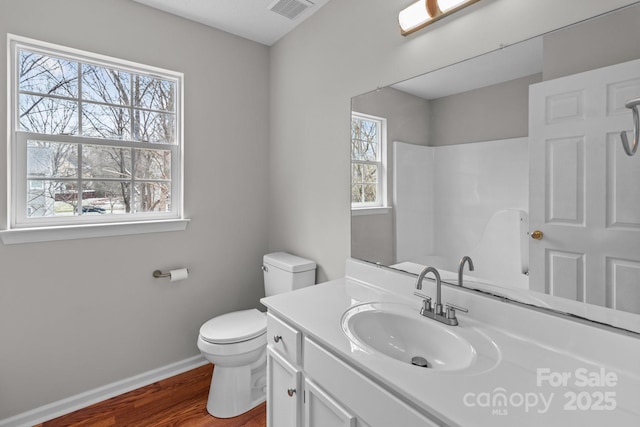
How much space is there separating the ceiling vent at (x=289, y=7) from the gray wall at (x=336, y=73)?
10 centimetres

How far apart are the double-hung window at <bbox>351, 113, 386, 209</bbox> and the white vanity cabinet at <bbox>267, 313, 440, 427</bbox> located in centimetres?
77

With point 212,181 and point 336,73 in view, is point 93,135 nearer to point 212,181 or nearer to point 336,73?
point 212,181

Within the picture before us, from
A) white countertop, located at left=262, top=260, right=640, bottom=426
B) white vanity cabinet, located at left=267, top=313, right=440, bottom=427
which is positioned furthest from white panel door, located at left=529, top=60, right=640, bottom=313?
white vanity cabinet, located at left=267, top=313, right=440, bottom=427

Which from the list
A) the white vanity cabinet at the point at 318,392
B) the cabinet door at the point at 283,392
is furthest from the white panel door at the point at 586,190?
the cabinet door at the point at 283,392

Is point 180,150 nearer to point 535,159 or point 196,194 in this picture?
point 196,194

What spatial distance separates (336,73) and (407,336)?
1.48 meters

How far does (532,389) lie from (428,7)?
4.62ft

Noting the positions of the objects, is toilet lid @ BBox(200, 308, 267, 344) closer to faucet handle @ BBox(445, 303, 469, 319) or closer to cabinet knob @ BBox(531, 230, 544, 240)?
faucet handle @ BBox(445, 303, 469, 319)

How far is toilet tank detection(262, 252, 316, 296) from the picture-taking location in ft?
6.64

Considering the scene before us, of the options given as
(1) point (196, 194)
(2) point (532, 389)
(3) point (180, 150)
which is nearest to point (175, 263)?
(1) point (196, 194)

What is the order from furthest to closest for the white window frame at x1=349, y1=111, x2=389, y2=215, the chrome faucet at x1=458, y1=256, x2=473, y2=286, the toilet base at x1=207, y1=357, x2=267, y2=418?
the toilet base at x1=207, y1=357, x2=267, y2=418
the white window frame at x1=349, y1=111, x2=389, y2=215
the chrome faucet at x1=458, y1=256, x2=473, y2=286

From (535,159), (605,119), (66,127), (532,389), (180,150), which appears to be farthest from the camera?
(180,150)

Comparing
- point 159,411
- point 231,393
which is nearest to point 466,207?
point 231,393

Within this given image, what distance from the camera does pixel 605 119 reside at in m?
0.91
